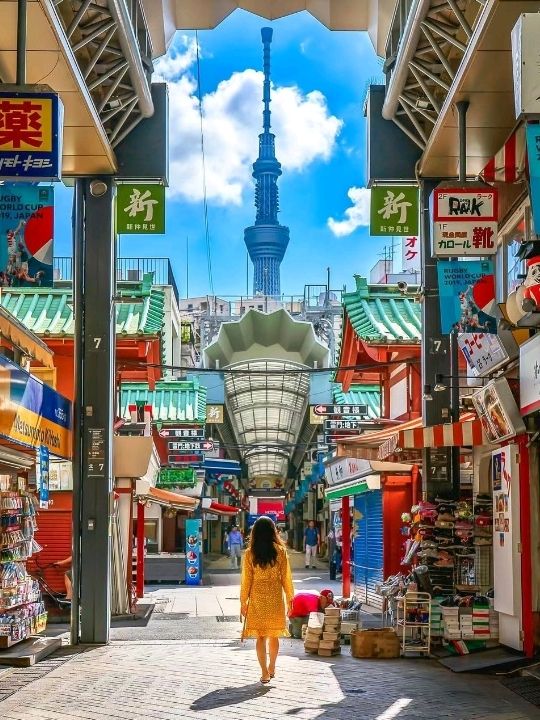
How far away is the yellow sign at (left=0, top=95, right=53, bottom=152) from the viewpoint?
10.5 metres

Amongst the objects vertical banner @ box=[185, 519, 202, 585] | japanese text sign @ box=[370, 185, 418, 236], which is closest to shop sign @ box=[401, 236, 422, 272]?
vertical banner @ box=[185, 519, 202, 585]

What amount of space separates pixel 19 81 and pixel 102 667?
7.07 m

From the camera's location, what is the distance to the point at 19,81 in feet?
35.4

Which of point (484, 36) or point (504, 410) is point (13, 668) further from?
point (484, 36)

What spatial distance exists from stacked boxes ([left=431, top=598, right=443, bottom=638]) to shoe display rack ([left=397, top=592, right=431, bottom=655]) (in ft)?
0.22

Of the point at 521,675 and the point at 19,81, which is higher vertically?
the point at 19,81

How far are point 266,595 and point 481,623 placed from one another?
354 cm

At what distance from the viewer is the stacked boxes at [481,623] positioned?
15.0 m

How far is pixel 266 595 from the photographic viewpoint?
12.9 m

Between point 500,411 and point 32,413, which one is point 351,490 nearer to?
point 500,411

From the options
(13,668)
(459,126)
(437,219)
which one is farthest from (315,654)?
(459,126)

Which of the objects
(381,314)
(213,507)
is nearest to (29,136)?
(381,314)

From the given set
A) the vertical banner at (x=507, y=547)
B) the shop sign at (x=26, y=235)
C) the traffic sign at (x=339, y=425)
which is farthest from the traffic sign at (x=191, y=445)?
the shop sign at (x=26, y=235)

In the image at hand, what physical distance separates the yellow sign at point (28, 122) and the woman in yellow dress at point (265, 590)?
4.86m
